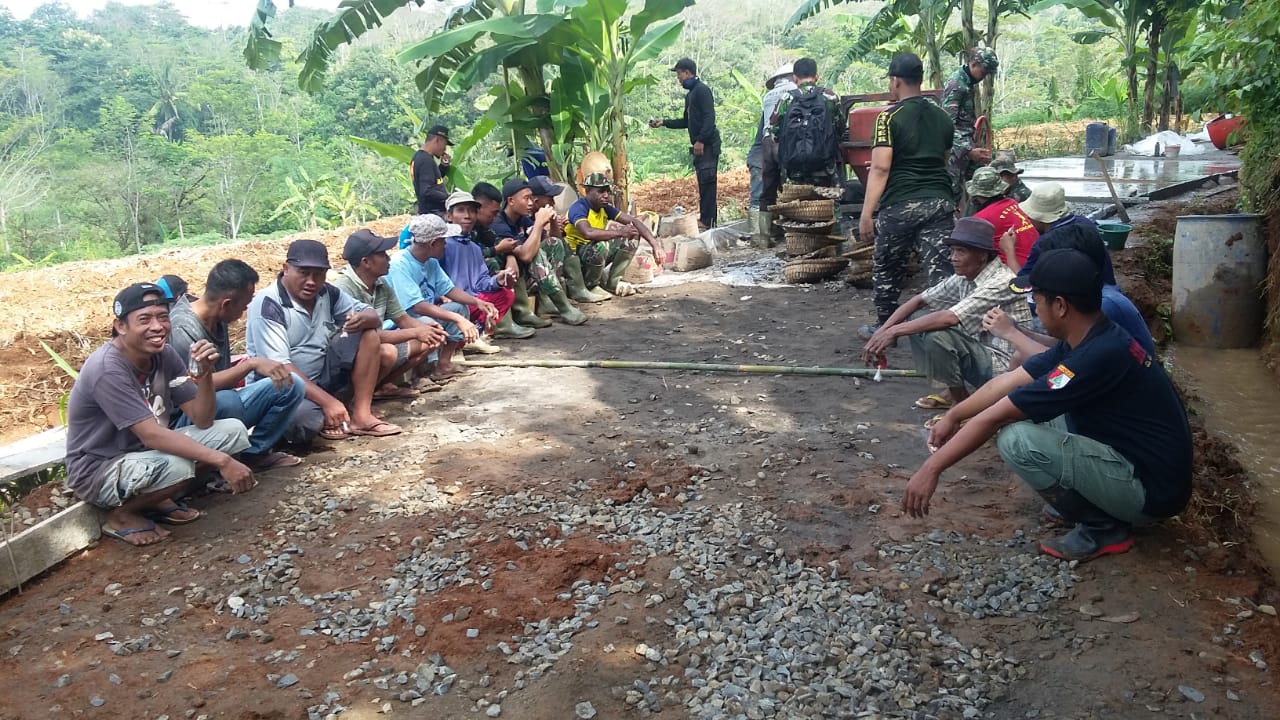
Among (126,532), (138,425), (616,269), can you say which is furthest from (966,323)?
(616,269)

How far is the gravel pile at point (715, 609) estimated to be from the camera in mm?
2701

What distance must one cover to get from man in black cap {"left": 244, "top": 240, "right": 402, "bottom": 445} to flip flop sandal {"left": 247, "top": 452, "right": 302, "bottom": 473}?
0.20 metres

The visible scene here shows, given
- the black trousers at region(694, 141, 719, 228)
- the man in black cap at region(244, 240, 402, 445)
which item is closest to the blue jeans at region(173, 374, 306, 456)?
the man in black cap at region(244, 240, 402, 445)

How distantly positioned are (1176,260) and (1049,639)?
441 cm

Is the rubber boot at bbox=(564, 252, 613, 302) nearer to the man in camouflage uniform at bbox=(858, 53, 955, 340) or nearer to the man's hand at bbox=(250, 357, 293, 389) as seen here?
the man in camouflage uniform at bbox=(858, 53, 955, 340)

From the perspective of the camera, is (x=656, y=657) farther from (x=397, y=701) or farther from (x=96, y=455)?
(x=96, y=455)

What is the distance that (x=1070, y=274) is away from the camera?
2.95 meters

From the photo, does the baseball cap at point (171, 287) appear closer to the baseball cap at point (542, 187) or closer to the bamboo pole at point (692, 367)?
the bamboo pole at point (692, 367)

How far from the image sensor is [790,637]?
2.96 meters

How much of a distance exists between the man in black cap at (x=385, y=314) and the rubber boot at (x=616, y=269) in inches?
129

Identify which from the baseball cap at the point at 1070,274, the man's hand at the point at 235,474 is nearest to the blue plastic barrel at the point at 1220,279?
the baseball cap at the point at 1070,274

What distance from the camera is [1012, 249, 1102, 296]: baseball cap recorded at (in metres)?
2.94

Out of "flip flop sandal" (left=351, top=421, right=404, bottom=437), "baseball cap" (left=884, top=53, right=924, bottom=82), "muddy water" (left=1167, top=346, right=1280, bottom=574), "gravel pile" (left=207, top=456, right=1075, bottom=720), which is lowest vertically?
"muddy water" (left=1167, top=346, right=1280, bottom=574)

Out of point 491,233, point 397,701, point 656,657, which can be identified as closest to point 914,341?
point 656,657
